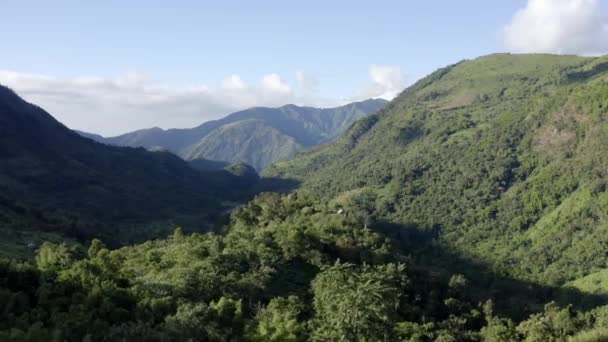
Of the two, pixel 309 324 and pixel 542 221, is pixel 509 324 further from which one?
pixel 542 221

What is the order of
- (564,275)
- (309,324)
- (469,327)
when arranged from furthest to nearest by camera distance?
(564,275) → (469,327) → (309,324)

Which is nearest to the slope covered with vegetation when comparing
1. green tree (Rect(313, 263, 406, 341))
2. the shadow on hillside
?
green tree (Rect(313, 263, 406, 341))

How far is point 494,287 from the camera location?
438 ft

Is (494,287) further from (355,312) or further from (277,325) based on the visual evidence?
(277,325)

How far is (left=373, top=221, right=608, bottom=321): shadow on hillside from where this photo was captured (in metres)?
93.6

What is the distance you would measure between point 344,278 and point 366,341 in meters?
9.43

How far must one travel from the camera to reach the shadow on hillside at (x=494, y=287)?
93.6 meters

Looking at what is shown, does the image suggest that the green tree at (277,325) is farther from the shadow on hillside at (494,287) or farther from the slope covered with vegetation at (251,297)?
the shadow on hillside at (494,287)

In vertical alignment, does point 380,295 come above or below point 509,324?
above

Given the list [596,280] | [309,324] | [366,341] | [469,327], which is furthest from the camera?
[596,280]

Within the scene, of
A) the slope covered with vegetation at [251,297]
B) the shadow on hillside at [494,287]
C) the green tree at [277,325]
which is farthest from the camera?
the shadow on hillside at [494,287]

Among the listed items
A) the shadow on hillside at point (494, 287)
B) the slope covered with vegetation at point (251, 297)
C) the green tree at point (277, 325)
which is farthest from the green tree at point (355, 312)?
the shadow on hillside at point (494, 287)

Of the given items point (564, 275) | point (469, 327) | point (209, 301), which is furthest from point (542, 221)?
point (209, 301)

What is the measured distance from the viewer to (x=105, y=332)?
122 feet
